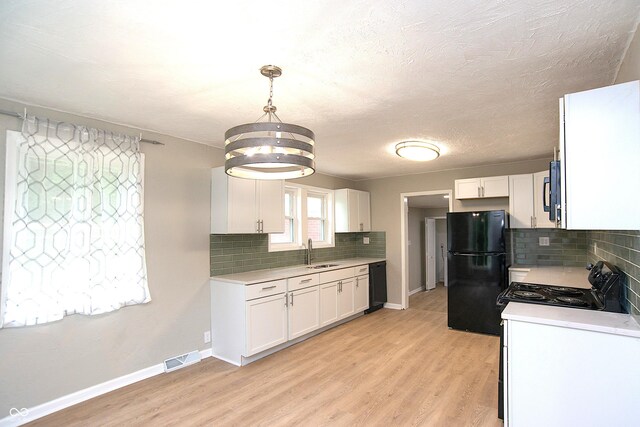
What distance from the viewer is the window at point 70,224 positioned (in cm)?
250

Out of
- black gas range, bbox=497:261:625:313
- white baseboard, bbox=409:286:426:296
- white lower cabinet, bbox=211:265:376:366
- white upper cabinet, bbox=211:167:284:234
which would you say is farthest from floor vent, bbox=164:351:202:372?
white baseboard, bbox=409:286:426:296

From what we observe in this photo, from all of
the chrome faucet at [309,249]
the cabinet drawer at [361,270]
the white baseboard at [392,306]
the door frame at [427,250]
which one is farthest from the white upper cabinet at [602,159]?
the door frame at [427,250]

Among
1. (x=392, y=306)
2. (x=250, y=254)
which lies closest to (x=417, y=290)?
(x=392, y=306)

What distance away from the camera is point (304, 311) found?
427 cm

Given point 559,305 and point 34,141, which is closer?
point 559,305

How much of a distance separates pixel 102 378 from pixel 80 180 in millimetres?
1738

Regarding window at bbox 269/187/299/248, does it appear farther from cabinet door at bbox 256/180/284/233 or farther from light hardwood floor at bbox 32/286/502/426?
light hardwood floor at bbox 32/286/502/426

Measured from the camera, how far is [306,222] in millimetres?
5422

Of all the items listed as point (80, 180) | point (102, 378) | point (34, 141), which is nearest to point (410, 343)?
point (102, 378)

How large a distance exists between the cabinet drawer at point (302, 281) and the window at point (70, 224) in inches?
61.6

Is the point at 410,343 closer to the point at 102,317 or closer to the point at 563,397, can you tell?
the point at 563,397

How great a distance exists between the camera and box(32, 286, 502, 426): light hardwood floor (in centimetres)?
257

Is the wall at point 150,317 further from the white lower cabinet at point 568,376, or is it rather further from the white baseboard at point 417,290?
the white baseboard at point 417,290

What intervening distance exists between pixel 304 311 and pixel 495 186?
126 inches
